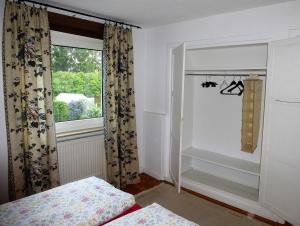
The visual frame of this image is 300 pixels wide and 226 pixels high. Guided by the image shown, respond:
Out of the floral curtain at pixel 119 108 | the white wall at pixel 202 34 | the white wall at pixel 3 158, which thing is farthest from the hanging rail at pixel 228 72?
the white wall at pixel 3 158

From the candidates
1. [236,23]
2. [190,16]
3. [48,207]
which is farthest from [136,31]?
[48,207]

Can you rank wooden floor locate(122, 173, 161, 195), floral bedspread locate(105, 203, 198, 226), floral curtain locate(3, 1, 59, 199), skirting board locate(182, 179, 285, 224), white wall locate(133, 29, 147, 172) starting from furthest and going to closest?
white wall locate(133, 29, 147, 172), wooden floor locate(122, 173, 161, 195), skirting board locate(182, 179, 285, 224), floral curtain locate(3, 1, 59, 199), floral bedspread locate(105, 203, 198, 226)

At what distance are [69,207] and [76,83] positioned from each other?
5.89ft

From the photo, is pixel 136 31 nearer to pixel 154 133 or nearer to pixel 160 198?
pixel 154 133

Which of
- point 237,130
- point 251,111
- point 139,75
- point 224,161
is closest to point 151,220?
point 224,161

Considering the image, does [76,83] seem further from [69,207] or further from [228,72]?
[228,72]

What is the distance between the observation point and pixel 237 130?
3217 mm

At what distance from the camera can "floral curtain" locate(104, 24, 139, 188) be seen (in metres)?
3.08

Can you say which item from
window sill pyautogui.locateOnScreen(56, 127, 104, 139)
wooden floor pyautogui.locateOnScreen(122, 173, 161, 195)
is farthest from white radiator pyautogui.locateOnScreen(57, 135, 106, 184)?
wooden floor pyautogui.locateOnScreen(122, 173, 161, 195)

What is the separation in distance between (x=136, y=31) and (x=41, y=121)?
1991 millimetres

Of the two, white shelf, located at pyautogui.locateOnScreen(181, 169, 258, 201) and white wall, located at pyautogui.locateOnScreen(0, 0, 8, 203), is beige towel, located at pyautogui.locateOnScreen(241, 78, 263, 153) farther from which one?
white wall, located at pyautogui.locateOnScreen(0, 0, 8, 203)

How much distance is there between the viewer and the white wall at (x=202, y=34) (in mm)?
2396

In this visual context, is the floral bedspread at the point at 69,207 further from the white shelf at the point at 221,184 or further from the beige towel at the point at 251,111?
the beige towel at the point at 251,111

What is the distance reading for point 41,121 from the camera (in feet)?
8.11
